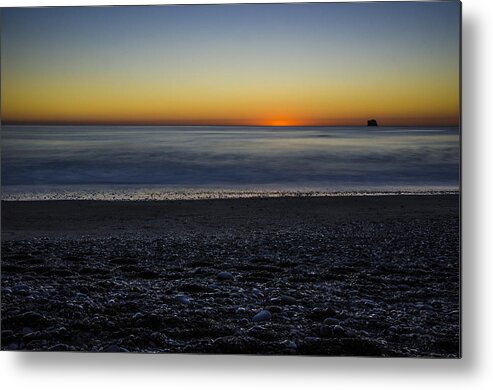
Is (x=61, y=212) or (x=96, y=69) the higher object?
(x=96, y=69)

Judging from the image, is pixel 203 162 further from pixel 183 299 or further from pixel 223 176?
pixel 183 299

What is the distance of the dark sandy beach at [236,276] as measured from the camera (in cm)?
352

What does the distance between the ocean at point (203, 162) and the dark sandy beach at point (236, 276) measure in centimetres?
8

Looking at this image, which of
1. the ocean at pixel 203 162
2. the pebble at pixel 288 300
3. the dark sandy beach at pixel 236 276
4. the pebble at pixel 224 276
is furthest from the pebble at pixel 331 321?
the ocean at pixel 203 162

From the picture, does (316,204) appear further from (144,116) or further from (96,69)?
(96,69)

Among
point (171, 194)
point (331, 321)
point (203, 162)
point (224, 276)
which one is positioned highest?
point (203, 162)

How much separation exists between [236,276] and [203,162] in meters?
0.56

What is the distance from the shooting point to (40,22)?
→ 3701 millimetres

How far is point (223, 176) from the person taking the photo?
3.70 m

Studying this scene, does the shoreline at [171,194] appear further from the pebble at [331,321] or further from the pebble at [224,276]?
Result: the pebble at [331,321]

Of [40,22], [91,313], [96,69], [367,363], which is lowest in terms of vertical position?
[367,363]

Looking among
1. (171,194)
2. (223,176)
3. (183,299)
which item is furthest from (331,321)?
(171,194)

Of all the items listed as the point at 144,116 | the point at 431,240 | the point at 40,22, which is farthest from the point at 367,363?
the point at 40,22

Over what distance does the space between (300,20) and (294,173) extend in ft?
2.34
